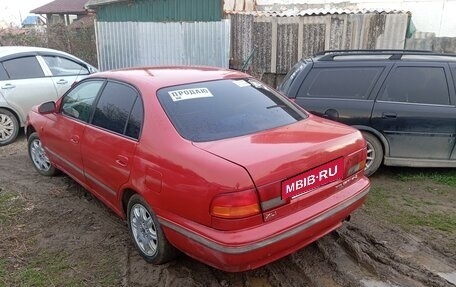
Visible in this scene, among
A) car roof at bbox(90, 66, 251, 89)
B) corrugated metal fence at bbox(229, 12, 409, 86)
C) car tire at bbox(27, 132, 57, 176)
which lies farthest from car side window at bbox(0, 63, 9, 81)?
corrugated metal fence at bbox(229, 12, 409, 86)

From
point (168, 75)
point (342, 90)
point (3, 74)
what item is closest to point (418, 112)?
point (342, 90)

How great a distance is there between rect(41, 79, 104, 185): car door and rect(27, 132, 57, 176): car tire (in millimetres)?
503

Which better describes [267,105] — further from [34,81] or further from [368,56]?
[34,81]

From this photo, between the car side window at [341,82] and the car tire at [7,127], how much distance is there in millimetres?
5322

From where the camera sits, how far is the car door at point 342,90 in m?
4.95

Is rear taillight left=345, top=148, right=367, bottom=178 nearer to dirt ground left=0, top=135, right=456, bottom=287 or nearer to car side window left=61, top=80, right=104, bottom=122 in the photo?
dirt ground left=0, top=135, right=456, bottom=287

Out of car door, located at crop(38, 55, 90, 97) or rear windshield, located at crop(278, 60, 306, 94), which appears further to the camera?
car door, located at crop(38, 55, 90, 97)

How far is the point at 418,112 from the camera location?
4750 mm

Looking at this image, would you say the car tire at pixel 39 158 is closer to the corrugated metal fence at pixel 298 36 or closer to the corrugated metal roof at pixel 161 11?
the corrugated metal fence at pixel 298 36

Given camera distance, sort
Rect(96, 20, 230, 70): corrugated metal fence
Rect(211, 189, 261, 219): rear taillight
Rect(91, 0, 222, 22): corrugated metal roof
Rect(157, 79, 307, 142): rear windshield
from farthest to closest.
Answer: Rect(96, 20, 230, 70): corrugated metal fence, Rect(91, 0, 222, 22): corrugated metal roof, Rect(157, 79, 307, 142): rear windshield, Rect(211, 189, 261, 219): rear taillight

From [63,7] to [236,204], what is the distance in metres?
36.0

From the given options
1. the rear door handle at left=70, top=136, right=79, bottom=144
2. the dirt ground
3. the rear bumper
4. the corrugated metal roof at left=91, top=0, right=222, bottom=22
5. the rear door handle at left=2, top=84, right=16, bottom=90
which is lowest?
the dirt ground

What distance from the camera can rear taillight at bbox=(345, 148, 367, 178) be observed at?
3111 millimetres

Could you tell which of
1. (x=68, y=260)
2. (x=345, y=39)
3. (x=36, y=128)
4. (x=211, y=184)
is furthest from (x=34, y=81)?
(x=345, y=39)
